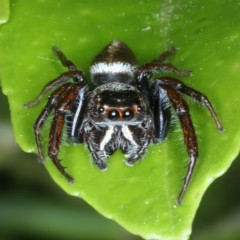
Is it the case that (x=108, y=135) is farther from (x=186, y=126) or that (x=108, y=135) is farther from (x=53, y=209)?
(x=53, y=209)

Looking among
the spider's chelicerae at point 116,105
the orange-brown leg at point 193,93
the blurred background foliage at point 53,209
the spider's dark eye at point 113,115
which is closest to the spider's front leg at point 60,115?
the spider's chelicerae at point 116,105

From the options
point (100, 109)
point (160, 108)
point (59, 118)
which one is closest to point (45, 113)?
point (59, 118)

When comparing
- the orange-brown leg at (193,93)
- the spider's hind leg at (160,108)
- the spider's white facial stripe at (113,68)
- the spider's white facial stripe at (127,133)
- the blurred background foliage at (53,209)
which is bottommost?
the blurred background foliage at (53,209)

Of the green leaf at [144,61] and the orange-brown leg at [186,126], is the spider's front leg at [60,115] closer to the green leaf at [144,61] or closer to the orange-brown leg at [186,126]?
the green leaf at [144,61]

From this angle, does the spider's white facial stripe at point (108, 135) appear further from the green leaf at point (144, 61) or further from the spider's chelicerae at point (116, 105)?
the green leaf at point (144, 61)

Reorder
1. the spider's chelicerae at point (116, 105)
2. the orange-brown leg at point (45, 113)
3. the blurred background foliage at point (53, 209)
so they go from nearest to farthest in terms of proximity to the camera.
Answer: the orange-brown leg at point (45, 113)
the spider's chelicerae at point (116, 105)
the blurred background foliage at point (53, 209)

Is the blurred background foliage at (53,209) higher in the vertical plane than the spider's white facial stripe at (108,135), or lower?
lower

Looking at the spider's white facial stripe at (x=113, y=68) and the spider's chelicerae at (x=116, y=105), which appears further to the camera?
the spider's white facial stripe at (x=113, y=68)

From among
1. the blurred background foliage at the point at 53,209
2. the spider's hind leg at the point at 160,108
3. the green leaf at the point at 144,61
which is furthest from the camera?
the blurred background foliage at the point at 53,209

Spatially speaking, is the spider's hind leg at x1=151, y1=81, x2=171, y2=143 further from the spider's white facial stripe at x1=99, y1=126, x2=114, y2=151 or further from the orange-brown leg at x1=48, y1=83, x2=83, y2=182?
the orange-brown leg at x1=48, y1=83, x2=83, y2=182
